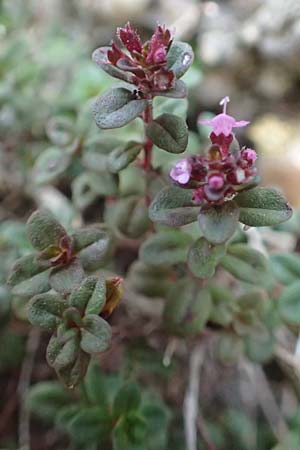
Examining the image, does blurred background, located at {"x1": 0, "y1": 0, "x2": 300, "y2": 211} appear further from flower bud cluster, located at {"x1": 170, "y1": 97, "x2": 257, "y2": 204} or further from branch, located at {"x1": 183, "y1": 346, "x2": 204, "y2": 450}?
flower bud cluster, located at {"x1": 170, "y1": 97, "x2": 257, "y2": 204}

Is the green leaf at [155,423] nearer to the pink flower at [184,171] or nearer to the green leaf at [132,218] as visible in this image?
the green leaf at [132,218]

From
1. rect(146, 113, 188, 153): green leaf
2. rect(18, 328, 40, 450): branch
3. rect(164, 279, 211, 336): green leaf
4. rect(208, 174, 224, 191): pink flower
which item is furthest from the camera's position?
rect(18, 328, 40, 450): branch

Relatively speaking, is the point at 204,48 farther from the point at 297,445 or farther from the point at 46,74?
the point at 297,445

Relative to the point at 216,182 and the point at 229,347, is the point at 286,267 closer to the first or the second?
the point at 229,347

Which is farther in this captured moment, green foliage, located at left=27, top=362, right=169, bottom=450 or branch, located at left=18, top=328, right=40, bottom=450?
branch, located at left=18, top=328, right=40, bottom=450

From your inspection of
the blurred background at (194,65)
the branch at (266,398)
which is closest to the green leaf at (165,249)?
the branch at (266,398)

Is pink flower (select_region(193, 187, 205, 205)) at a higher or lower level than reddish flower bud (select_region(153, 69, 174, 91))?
lower

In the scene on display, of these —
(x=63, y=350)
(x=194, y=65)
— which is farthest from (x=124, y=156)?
(x=194, y=65)

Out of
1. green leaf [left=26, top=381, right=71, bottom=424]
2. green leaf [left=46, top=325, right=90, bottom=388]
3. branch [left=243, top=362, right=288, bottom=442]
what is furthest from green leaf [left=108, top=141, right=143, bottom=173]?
branch [left=243, top=362, right=288, bottom=442]
